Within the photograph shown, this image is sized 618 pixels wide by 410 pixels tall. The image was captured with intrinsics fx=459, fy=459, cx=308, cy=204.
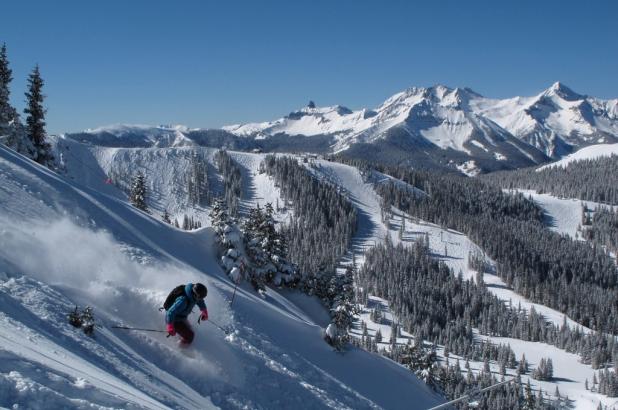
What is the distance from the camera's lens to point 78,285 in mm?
19406

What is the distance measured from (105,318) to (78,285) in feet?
7.27

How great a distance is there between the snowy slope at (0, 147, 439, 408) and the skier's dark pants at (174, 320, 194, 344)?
1.80 feet

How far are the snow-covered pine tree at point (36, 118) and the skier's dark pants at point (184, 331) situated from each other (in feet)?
135

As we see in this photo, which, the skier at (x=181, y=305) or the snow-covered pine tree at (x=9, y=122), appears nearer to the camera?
the skier at (x=181, y=305)

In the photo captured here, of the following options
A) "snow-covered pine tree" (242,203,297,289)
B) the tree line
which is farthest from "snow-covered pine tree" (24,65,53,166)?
"snow-covered pine tree" (242,203,297,289)

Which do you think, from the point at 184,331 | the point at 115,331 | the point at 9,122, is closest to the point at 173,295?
the point at 184,331

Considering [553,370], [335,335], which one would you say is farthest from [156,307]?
[553,370]

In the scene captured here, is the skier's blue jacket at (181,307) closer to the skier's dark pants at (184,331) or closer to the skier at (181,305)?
the skier at (181,305)

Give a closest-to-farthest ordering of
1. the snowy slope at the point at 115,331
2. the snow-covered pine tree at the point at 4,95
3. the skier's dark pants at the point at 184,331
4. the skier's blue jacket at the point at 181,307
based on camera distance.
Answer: the snowy slope at the point at 115,331 → the skier's blue jacket at the point at 181,307 → the skier's dark pants at the point at 184,331 → the snow-covered pine tree at the point at 4,95

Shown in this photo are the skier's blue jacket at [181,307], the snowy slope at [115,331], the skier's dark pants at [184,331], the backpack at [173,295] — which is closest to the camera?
the snowy slope at [115,331]

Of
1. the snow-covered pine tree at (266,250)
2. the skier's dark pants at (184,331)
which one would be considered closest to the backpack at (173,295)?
the skier's dark pants at (184,331)

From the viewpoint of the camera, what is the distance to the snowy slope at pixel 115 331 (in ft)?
35.8

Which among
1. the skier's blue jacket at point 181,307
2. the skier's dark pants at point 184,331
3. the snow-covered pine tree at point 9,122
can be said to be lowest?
the skier's dark pants at point 184,331

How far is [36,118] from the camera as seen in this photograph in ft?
174
